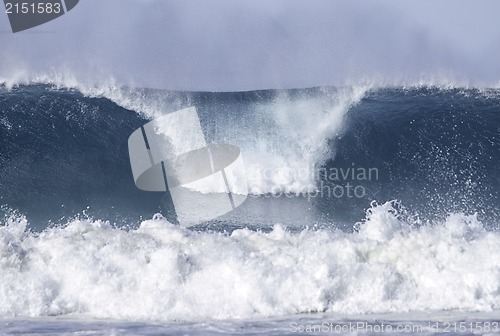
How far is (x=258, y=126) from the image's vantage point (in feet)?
59.9

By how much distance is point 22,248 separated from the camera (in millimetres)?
12281

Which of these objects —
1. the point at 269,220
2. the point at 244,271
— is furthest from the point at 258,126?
the point at 244,271

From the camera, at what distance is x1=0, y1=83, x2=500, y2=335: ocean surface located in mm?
11250

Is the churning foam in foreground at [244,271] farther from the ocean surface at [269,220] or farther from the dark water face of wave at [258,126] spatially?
the dark water face of wave at [258,126]

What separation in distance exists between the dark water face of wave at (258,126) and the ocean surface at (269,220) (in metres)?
0.04

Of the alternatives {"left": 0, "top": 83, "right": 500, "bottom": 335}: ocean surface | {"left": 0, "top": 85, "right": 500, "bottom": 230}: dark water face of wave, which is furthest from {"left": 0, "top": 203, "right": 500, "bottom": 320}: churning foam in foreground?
{"left": 0, "top": 85, "right": 500, "bottom": 230}: dark water face of wave

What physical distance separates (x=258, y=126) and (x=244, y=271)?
6807 mm

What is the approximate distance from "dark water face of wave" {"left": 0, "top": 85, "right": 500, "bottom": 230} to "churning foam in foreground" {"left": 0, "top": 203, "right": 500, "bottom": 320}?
2.09 metres

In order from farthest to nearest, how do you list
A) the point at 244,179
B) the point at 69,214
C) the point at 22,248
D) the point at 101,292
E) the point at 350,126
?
the point at 350,126
the point at 244,179
the point at 69,214
the point at 22,248
the point at 101,292

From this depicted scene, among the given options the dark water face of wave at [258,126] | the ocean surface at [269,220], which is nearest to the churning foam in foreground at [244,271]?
the ocean surface at [269,220]

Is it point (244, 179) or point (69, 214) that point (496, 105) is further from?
point (69, 214)

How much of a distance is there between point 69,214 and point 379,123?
279 inches

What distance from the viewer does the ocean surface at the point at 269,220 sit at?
36.9ft

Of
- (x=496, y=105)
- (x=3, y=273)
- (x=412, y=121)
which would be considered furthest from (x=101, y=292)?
(x=496, y=105)
